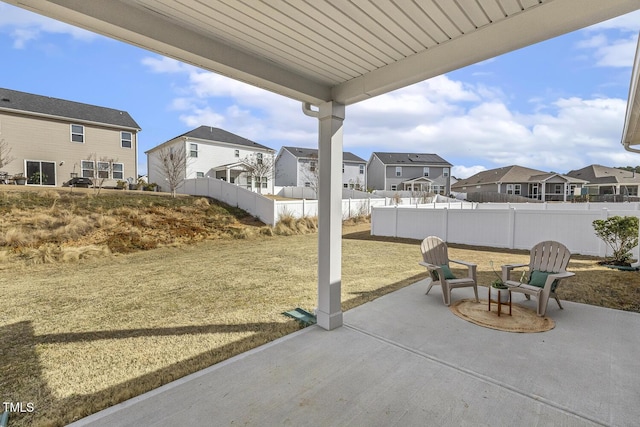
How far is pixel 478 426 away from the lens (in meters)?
2.08

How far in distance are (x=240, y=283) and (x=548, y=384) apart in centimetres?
492

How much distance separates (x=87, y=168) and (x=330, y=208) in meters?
20.7

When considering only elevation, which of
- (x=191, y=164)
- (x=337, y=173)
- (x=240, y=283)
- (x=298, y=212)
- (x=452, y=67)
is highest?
(x=191, y=164)

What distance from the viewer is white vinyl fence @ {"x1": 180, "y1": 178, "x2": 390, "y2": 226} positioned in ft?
45.8

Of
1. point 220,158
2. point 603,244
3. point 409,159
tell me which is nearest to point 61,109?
point 220,158

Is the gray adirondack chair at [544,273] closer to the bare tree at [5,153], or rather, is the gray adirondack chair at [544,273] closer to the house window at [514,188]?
the bare tree at [5,153]

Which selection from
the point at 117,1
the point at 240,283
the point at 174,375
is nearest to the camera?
the point at 117,1

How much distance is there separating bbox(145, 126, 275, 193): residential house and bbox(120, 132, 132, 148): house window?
2025 mm

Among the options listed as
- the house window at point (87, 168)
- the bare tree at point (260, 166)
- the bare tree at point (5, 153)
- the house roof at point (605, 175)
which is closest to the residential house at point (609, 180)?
the house roof at point (605, 175)

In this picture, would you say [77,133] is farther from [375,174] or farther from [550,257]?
[375,174]

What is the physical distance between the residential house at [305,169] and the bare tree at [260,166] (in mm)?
4153

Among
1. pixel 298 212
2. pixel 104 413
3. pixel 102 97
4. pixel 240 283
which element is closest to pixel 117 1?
pixel 104 413

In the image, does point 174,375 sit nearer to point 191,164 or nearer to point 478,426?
point 478,426

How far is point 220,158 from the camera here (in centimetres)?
2317
